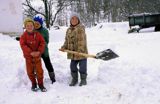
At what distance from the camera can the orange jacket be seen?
6.86m

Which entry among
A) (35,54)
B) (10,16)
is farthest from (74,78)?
(10,16)

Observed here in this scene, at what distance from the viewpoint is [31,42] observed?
6.88m

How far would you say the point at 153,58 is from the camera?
8.14m

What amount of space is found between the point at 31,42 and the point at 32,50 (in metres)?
0.15

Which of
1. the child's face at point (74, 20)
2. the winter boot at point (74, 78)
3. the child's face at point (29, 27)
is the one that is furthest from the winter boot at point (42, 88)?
the child's face at point (74, 20)

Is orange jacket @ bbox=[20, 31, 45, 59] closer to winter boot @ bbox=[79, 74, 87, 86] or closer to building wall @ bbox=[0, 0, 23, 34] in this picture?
winter boot @ bbox=[79, 74, 87, 86]

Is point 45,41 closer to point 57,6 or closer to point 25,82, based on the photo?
point 25,82

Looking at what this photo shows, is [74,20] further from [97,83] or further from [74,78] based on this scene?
[97,83]

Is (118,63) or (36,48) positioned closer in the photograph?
(36,48)

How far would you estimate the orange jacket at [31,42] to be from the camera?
686 centimetres

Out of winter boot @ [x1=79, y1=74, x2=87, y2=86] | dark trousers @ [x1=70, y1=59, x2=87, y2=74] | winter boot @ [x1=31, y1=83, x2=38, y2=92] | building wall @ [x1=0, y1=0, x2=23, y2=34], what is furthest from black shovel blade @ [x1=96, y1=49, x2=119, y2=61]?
building wall @ [x1=0, y1=0, x2=23, y2=34]

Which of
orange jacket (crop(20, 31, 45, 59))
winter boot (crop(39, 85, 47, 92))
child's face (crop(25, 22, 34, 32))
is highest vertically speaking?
child's face (crop(25, 22, 34, 32))

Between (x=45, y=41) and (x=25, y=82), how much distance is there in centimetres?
88

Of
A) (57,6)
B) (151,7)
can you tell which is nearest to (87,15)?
(151,7)
